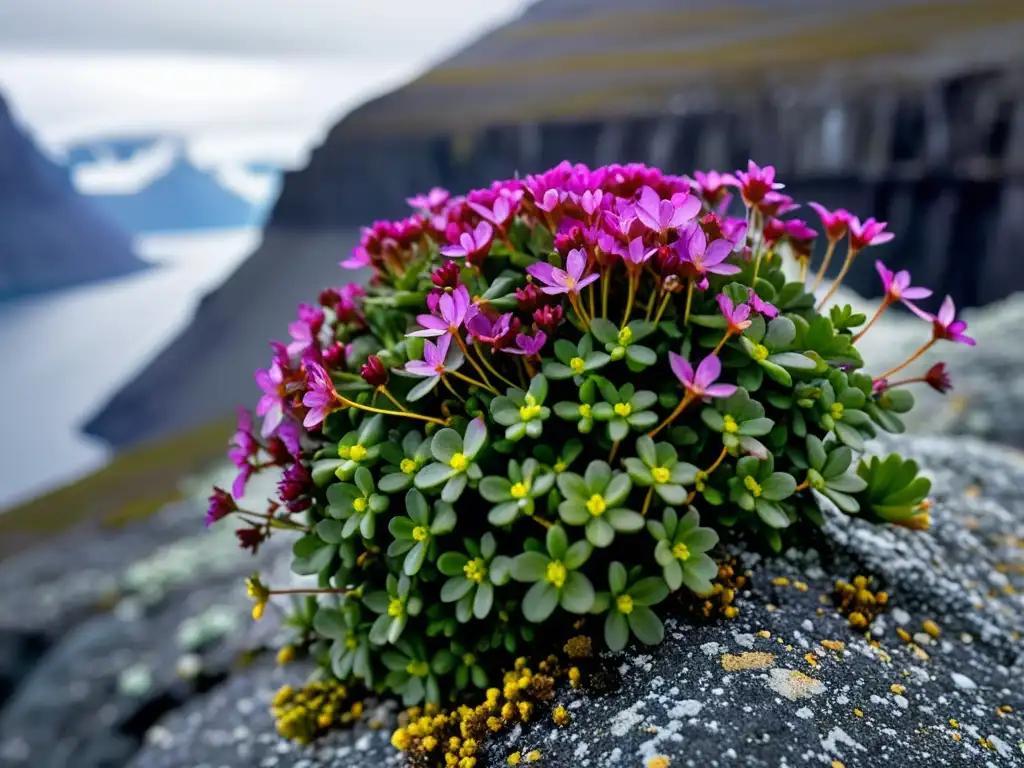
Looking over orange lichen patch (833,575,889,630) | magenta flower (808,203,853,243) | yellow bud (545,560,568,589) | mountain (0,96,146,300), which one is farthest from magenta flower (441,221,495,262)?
mountain (0,96,146,300)

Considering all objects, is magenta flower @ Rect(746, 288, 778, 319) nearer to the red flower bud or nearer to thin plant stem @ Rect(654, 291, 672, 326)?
thin plant stem @ Rect(654, 291, 672, 326)

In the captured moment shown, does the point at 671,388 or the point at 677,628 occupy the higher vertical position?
the point at 671,388

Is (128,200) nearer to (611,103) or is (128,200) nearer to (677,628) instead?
(611,103)

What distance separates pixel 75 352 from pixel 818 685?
75.4 m

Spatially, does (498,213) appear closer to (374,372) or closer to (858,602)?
(374,372)

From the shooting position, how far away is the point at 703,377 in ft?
6.45

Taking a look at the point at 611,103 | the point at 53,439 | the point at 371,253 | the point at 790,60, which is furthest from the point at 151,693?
the point at 53,439

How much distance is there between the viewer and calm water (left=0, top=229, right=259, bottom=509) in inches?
2219

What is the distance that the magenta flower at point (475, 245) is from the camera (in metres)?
2.36

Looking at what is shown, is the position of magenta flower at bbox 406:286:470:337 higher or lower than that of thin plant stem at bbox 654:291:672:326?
higher

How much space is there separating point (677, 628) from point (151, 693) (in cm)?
517

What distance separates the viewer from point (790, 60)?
108ft

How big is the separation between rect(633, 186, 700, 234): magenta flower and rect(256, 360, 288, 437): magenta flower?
135 cm

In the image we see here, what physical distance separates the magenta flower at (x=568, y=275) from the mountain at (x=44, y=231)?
94380 mm
